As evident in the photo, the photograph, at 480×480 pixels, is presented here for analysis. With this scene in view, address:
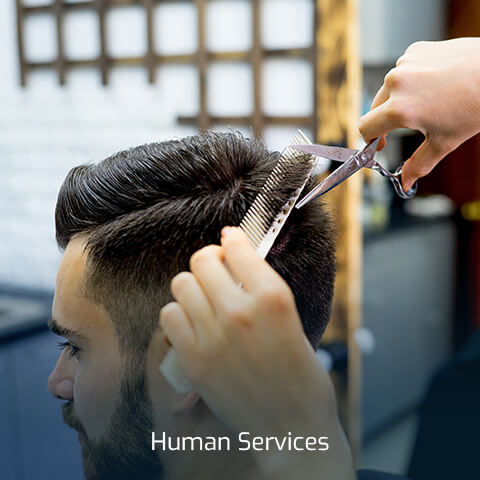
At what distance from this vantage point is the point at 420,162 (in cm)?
80

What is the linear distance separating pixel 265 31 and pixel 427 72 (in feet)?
5.81

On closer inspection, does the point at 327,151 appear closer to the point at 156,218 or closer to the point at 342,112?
the point at 156,218

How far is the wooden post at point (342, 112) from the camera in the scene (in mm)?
2254

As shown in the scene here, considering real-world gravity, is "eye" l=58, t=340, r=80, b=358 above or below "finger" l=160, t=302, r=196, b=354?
below

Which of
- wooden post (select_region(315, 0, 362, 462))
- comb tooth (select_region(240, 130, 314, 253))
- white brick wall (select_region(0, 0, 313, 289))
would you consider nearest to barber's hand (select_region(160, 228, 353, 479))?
comb tooth (select_region(240, 130, 314, 253))

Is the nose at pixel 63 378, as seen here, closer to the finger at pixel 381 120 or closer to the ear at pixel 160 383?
the ear at pixel 160 383

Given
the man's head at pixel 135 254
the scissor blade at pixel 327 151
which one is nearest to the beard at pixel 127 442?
the man's head at pixel 135 254

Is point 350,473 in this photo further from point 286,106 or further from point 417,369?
point 417,369

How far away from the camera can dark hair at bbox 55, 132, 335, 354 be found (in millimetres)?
769

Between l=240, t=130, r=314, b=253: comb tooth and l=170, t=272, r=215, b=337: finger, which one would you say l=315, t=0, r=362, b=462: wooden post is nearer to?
l=240, t=130, r=314, b=253: comb tooth

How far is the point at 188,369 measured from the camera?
1.77 feet

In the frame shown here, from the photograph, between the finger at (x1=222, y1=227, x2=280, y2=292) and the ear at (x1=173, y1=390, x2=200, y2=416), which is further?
the ear at (x1=173, y1=390, x2=200, y2=416)

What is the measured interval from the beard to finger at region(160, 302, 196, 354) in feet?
0.86

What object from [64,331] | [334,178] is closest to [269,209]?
[334,178]
